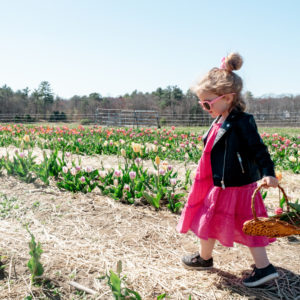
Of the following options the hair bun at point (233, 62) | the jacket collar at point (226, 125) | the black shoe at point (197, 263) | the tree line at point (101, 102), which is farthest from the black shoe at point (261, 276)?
the tree line at point (101, 102)

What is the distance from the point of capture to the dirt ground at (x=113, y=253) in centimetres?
192

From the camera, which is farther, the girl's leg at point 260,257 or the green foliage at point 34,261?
the girl's leg at point 260,257

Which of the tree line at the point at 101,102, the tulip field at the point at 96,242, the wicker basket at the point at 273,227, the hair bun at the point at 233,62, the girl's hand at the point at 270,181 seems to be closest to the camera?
the wicker basket at the point at 273,227

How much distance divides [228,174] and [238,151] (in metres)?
0.15

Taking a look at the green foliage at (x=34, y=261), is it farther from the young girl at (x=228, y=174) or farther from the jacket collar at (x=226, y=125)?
the jacket collar at (x=226, y=125)

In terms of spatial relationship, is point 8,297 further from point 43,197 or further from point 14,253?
point 43,197

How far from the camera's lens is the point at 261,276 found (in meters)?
1.92

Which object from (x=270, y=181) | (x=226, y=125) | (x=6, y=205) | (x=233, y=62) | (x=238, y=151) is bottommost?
(x=6, y=205)

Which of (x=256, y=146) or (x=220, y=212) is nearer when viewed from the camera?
(x=256, y=146)

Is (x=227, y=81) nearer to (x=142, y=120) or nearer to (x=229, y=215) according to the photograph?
(x=229, y=215)

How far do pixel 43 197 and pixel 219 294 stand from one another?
2.27 meters

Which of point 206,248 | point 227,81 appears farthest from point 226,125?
point 206,248

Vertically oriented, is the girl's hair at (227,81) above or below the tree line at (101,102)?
below

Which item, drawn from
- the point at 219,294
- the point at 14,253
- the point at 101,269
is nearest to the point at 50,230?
the point at 14,253
